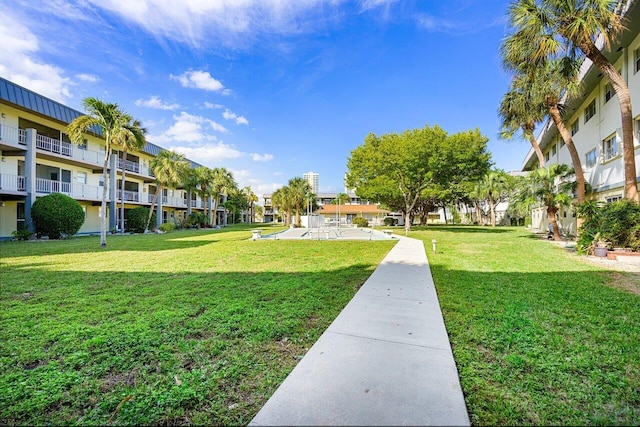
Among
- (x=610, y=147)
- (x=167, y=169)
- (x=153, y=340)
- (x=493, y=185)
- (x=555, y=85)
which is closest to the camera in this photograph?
(x=153, y=340)

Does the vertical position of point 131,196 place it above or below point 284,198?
below

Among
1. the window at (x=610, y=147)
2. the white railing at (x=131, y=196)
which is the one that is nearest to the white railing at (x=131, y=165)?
the white railing at (x=131, y=196)

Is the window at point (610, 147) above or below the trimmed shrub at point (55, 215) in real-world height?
above

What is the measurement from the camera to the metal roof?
1592 centimetres

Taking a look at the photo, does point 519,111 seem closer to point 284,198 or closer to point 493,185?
point 284,198

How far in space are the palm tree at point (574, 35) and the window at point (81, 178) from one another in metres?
29.1

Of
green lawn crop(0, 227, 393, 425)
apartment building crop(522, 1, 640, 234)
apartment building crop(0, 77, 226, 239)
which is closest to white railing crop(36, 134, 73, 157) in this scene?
apartment building crop(0, 77, 226, 239)

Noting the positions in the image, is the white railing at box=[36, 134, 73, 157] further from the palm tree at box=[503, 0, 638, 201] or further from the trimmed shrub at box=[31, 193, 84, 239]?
the palm tree at box=[503, 0, 638, 201]

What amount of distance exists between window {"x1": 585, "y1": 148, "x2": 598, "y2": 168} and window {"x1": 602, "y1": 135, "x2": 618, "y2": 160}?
1207mm

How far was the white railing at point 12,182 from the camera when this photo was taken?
16.5 m

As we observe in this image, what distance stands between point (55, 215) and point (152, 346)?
1920 centimetres

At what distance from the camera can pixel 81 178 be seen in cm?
2286

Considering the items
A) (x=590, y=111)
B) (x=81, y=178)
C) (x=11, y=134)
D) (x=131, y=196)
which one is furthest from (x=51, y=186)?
(x=590, y=111)

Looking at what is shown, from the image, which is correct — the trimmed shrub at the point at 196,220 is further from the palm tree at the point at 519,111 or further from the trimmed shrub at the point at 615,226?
the trimmed shrub at the point at 615,226
